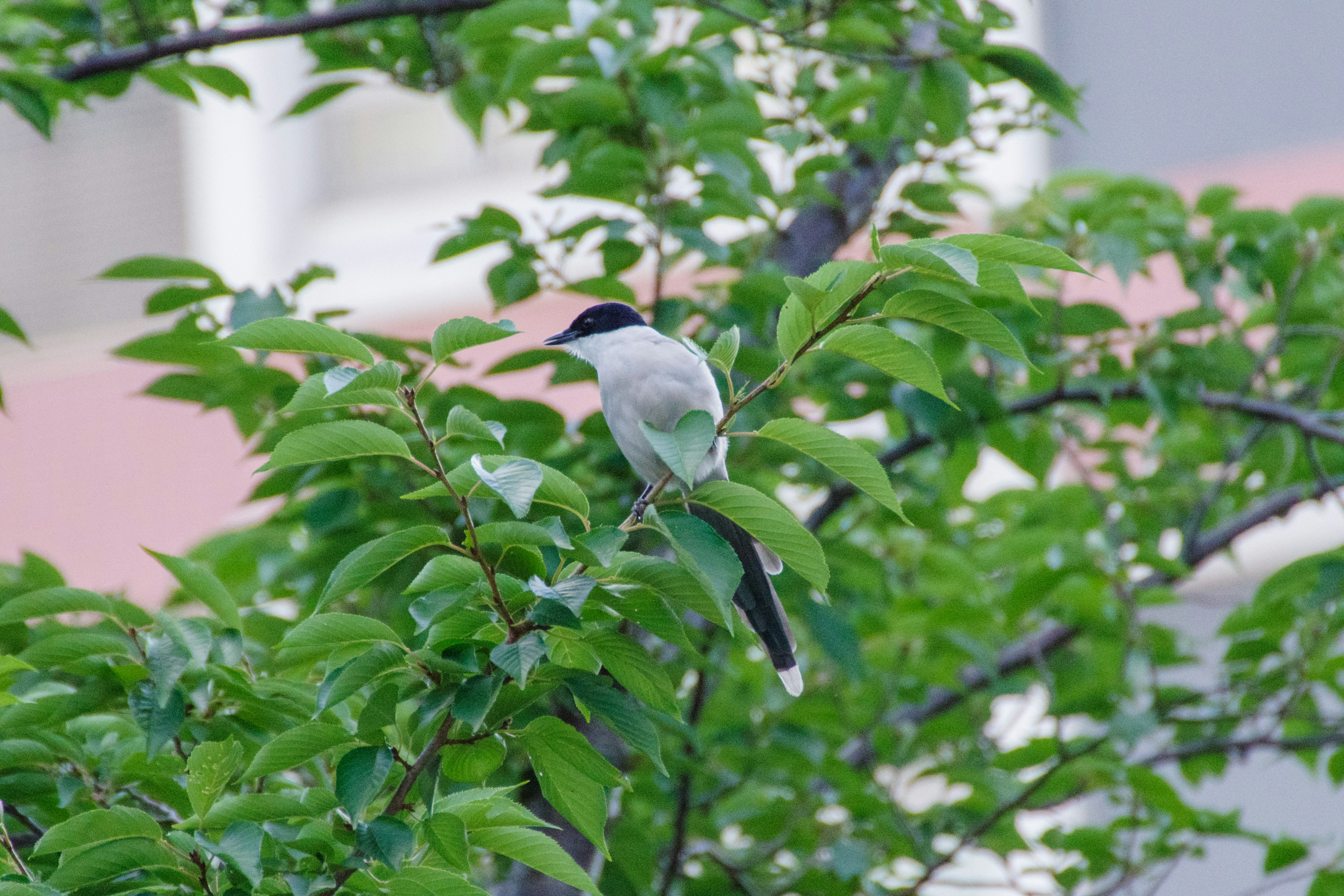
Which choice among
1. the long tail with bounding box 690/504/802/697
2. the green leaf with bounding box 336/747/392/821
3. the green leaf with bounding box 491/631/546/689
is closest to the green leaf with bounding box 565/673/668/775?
the green leaf with bounding box 491/631/546/689

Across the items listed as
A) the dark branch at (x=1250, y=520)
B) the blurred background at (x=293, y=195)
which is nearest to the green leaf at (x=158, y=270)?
the dark branch at (x=1250, y=520)

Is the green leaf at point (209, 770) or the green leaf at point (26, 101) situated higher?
the green leaf at point (26, 101)

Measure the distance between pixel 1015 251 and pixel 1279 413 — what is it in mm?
2124

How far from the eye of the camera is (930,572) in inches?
163

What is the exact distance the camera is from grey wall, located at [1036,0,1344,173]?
8.05m

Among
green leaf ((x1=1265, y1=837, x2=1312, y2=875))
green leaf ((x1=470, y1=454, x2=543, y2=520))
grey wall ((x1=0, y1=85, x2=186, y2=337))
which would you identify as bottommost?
grey wall ((x1=0, y1=85, x2=186, y2=337))

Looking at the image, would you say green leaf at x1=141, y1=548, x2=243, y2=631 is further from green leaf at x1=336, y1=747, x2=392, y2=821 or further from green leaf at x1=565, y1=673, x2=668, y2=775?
green leaf at x1=565, y1=673, x2=668, y2=775

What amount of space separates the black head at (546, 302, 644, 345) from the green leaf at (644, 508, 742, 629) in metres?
1.15

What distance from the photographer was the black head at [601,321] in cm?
267

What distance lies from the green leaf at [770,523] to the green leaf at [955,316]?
0.27 meters

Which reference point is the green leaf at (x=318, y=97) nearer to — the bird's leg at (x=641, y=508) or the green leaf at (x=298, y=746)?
the bird's leg at (x=641, y=508)

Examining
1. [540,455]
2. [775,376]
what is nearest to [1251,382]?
[540,455]

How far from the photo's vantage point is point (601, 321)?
8.79 feet

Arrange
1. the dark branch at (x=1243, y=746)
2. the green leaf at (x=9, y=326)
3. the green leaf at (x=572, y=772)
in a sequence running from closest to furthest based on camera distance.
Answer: the green leaf at (x=572, y=772), the green leaf at (x=9, y=326), the dark branch at (x=1243, y=746)
